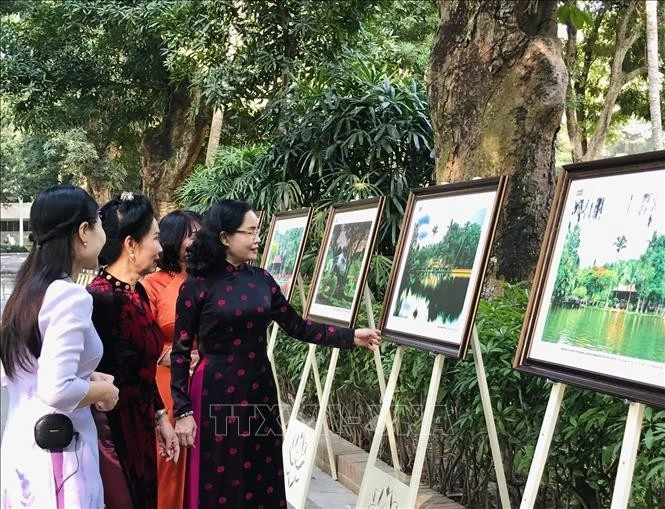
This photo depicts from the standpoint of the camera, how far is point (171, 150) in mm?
15078

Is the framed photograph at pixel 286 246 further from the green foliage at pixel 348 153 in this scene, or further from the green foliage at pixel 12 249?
the green foliage at pixel 12 249

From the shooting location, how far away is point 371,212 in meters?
3.73

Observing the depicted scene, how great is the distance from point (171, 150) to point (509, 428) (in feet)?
42.8

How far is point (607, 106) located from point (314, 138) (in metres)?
10.3

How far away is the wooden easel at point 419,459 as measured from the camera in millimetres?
2750

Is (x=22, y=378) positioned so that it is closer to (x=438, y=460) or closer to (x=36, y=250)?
(x=36, y=250)

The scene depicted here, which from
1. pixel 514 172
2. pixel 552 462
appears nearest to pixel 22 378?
pixel 552 462

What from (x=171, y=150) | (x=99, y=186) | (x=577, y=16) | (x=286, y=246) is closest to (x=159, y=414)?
(x=286, y=246)

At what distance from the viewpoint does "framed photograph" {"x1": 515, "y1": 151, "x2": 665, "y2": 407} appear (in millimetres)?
2039

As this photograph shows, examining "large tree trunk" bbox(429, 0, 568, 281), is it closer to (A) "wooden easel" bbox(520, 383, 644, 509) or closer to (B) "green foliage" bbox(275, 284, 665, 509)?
(B) "green foliage" bbox(275, 284, 665, 509)

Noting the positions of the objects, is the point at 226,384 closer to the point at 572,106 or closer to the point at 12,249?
the point at 572,106

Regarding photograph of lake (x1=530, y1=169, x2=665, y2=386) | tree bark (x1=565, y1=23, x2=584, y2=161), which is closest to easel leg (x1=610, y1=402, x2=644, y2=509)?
photograph of lake (x1=530, y1=169, x2=665, y2=386)

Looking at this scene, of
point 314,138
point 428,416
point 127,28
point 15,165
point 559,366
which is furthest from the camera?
point 15,165

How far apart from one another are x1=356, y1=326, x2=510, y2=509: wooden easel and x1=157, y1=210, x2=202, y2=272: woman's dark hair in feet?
3.88
